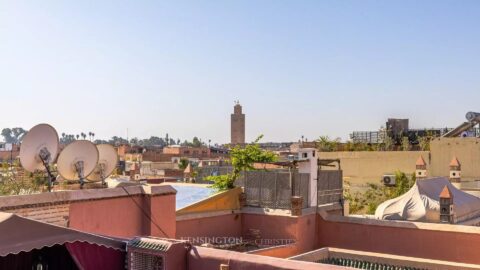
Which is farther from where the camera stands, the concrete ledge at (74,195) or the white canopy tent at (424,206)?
the white canopy tent at (424,206)

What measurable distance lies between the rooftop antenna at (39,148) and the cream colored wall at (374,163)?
31.2 metres

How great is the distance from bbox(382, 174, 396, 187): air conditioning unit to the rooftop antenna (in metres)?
29.0

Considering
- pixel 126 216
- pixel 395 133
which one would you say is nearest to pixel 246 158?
pixel 126 216

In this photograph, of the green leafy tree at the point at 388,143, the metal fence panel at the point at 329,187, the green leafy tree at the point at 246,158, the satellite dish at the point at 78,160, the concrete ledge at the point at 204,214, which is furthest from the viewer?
the green leafy tree at the point at 388,143

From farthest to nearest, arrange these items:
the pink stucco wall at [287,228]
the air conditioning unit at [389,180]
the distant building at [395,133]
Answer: the distant building at [395,133] → the air conditioning unit at [389,180] → the pink stucco wall at [287,228]

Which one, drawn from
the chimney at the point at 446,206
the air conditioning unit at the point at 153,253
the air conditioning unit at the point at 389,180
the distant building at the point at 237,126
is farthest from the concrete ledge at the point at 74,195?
the distant building at the point at 237,126

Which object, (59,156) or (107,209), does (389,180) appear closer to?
(107,209)

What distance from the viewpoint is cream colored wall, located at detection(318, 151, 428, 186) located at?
37688 mm

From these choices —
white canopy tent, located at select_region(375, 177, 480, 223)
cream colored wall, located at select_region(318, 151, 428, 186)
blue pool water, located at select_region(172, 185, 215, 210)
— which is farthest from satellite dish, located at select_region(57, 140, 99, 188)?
cream colored wall, located at select_region(318, 151, 428, 186)

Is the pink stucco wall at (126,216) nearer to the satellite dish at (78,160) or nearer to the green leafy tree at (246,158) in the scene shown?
the satellite dish at (78,160)

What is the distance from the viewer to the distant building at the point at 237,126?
85.7 meters

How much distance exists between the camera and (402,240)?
46.5ft

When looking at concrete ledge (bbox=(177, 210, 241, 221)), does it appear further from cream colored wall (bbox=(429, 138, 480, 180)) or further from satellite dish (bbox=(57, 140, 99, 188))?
cream colored wall (bbox=(429, 138, 480, 180))

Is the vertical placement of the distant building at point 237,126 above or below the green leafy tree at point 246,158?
above
